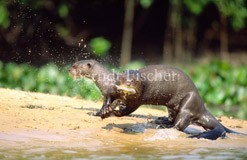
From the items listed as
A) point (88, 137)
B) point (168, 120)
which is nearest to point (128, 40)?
point (168, 120)

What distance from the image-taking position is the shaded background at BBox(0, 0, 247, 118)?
11461 mm

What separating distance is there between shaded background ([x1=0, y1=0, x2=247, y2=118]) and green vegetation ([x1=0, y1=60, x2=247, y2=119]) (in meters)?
0.02

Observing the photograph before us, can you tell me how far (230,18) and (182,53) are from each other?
1.34m

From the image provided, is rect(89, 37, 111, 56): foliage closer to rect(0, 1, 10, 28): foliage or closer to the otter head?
rect(0, 1, 10, 28): foliage

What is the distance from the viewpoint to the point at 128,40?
46.8ft

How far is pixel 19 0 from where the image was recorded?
12445 millimetres

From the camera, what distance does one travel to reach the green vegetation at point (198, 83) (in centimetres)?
1017

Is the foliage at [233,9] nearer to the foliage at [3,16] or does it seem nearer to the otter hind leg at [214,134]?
the foliage at [3,16]

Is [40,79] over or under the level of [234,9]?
under

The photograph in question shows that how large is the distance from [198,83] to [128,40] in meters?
2.86

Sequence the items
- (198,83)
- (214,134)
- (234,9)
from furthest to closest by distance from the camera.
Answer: (234,9), (198,83), (214,134)

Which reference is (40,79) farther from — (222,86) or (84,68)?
(222,86)

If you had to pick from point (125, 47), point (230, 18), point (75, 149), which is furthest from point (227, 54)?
point (75, 149)

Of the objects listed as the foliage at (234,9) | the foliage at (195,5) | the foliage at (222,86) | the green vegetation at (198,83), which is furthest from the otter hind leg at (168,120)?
the foliage at (234,9)
